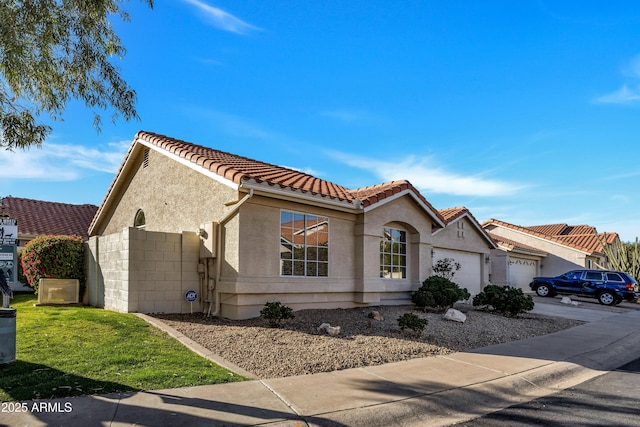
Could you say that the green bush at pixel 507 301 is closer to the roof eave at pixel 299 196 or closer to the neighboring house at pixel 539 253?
the roof eave at pixel 299 196

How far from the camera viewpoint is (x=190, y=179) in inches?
485

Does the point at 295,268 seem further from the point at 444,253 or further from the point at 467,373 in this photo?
the point at 444,253

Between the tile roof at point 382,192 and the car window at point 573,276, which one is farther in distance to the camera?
the car window at point 573,276

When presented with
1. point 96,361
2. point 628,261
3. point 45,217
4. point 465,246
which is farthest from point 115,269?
point 628,261

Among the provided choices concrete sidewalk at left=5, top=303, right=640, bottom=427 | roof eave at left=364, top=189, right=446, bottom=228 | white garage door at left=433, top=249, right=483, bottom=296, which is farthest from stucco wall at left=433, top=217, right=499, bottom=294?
concrete sidewalk at left=5, top=303, right=640, bottom=427

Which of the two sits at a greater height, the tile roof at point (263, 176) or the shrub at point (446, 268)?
the tile roof at point (263, 176)

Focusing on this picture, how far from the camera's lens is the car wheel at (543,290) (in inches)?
949

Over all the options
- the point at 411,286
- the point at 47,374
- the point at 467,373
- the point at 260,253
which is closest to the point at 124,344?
the point at 47,374

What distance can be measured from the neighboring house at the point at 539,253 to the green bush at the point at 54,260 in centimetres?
2039

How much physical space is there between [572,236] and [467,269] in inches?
710

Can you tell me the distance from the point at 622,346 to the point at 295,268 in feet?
26.4

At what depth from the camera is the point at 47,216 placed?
22.0m

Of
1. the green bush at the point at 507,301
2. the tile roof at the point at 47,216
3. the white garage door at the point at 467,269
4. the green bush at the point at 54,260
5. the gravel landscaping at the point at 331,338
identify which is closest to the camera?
the gravel landscaping at the point at 331,338

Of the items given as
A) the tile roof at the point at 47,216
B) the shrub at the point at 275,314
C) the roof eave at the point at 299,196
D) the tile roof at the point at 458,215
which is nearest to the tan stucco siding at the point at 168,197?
the roof eave at the point at 299,196
